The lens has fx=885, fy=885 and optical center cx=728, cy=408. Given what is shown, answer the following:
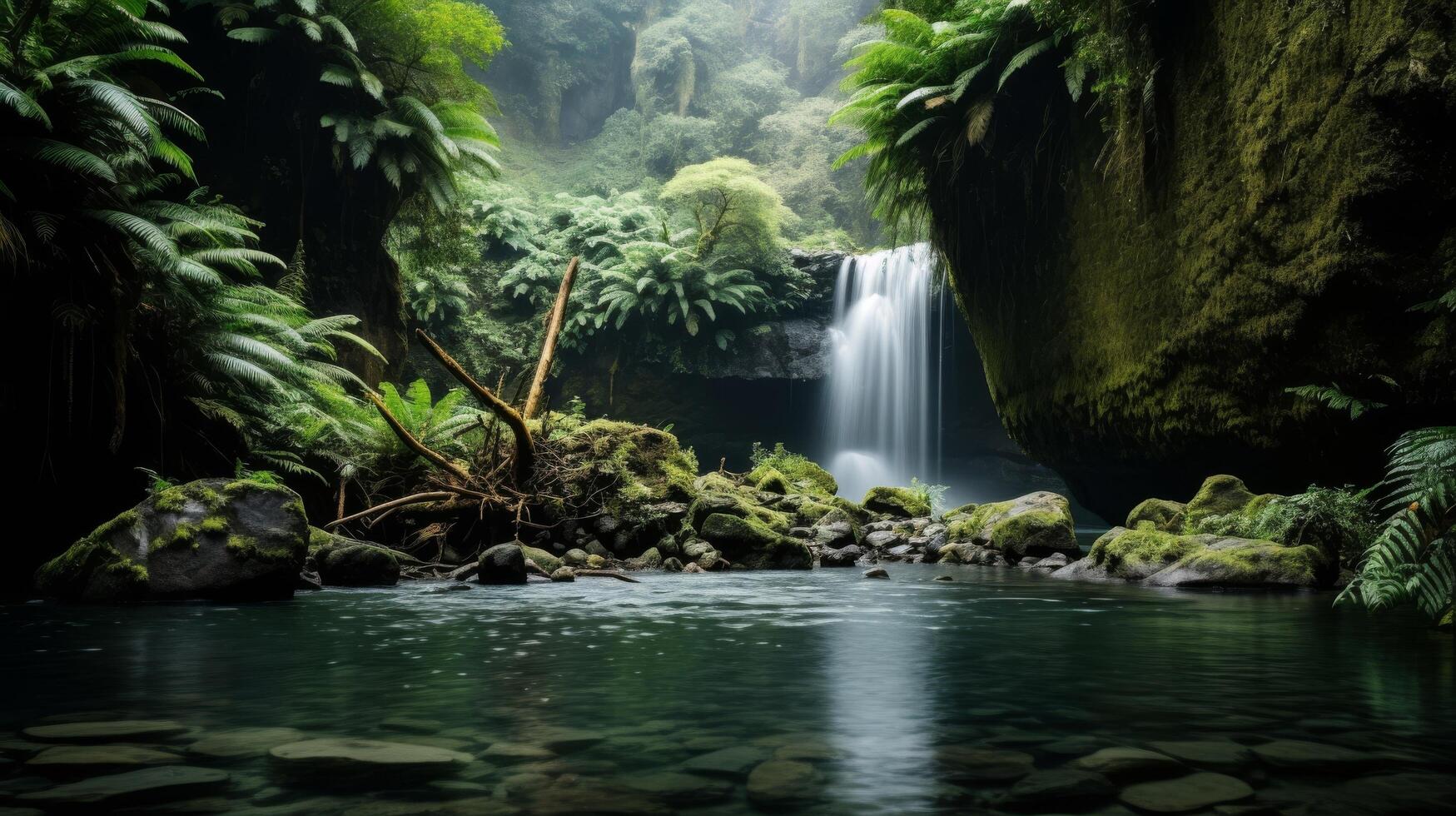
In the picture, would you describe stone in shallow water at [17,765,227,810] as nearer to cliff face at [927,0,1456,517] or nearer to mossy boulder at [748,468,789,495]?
cliff face at [927,0,1456,517]

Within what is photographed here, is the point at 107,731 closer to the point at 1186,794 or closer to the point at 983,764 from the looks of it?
the point at 983,764

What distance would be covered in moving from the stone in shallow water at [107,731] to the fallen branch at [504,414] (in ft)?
15.4

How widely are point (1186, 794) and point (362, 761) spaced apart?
4.87 ft

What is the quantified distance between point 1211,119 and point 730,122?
32053mm

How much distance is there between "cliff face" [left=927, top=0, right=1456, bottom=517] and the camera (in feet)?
18.4

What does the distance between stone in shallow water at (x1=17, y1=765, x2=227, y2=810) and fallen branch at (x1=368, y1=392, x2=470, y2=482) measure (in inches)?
232

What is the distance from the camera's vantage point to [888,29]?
10.5 m

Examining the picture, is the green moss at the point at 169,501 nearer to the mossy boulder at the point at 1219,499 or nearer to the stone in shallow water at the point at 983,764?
the stone in shallow water at the point at 983,764

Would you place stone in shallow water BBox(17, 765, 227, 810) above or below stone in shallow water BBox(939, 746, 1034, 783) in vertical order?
below

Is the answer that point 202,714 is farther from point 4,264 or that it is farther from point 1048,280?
point 1048,280

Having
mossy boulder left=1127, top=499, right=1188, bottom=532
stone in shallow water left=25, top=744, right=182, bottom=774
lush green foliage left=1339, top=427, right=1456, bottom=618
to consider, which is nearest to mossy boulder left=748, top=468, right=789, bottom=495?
mossy boulder left=1127, top=499, right=1188, bottom=532

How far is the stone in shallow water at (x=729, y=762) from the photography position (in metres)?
1.67

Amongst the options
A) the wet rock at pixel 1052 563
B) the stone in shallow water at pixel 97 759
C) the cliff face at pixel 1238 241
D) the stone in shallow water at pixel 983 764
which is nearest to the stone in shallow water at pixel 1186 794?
the stone in shallow water at pixel 983 764

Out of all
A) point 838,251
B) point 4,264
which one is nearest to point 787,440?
point 838,251
